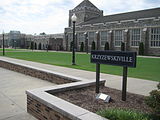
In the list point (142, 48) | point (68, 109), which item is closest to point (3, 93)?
point (68, 109)

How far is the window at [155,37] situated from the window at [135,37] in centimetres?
286

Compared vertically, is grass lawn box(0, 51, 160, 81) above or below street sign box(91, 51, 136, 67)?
below

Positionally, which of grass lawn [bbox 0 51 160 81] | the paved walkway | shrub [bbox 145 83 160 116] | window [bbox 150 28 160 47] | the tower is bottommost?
the paved walkway

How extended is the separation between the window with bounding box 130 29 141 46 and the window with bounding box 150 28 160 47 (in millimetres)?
2861

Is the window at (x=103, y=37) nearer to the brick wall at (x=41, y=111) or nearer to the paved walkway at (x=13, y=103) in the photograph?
the paved walkway at (x=13, y=103)

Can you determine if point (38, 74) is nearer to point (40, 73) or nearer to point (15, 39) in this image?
point (40, 73)

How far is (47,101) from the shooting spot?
3.90 meters

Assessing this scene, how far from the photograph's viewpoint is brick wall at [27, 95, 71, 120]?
11.9 feet

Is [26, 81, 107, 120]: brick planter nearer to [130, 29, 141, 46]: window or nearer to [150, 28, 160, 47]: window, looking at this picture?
[150, 28, 160, 47]: window

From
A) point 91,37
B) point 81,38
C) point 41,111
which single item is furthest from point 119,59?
point 81,38

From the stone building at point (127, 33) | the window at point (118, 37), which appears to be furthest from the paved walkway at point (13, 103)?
the window at point (118, 37)

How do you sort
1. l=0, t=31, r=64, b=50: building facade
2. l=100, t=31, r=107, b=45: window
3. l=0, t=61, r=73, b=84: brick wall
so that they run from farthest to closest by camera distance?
l=0, t=31, r=64, b=50: building facade → l=100, t=31, r=107, b=45: window → l=0, t=61, r=73, b=84: brick wall

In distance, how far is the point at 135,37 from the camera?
38469 millimetres

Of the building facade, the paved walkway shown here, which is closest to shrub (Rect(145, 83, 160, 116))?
the paved walkway
